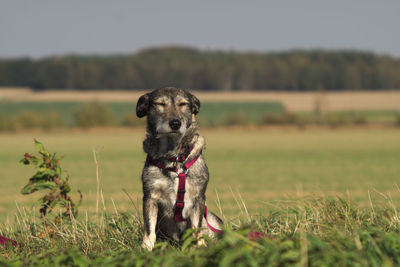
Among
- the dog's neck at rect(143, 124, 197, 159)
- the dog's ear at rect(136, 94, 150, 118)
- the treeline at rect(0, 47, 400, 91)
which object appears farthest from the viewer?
the treeline at rect(0, 47, 400, 91)

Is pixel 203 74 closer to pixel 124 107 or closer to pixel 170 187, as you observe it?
pixel 124 107

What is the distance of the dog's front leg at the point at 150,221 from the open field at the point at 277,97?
369 ft

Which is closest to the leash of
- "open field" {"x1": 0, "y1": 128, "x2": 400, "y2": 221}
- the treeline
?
"open field" {"x1": 0, "y1": 128, "x2": 400, "y2": 221}

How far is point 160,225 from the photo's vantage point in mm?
5414

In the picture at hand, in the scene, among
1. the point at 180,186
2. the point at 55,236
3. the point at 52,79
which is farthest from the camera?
the point at 52,79

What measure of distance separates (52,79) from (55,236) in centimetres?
15039

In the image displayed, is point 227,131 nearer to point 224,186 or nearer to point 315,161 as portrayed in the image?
point 315,161

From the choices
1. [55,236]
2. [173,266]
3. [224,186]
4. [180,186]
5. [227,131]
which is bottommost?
[227,131]

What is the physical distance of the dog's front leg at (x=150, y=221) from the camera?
5105 millimetres

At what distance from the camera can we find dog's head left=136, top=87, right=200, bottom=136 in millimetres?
5105

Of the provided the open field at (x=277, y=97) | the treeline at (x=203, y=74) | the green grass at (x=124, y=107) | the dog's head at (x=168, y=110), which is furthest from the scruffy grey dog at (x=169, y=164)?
the treeline at (x=203, y=74)

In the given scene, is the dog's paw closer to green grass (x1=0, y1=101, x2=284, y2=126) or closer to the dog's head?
the dog's head

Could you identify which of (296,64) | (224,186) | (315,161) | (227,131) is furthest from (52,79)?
(224,186)

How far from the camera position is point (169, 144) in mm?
5340
